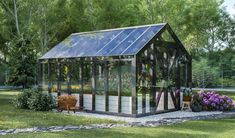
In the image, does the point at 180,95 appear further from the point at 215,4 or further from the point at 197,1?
the point at 215,4

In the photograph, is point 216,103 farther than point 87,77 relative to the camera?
Yes

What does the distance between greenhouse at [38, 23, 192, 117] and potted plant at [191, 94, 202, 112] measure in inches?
27.6

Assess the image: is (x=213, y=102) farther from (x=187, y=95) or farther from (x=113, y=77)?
(x=113, y=77)

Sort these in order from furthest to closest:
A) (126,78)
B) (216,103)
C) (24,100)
Answer: (24,100) < (216,103) < (126,78)

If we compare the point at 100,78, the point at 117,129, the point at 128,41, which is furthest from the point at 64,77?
the point at 117,129

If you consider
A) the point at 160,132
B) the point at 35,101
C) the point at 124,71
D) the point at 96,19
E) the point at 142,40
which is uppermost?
the point at 96,19

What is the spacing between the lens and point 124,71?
14039mm

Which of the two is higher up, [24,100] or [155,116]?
[24,100]

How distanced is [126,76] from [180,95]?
3.36 metres

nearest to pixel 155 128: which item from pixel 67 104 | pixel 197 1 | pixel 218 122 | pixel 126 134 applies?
pixel 126 134

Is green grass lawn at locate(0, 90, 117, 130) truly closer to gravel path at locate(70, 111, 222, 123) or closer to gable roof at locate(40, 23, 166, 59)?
gravel path at locate(70, 111, 222, 123)

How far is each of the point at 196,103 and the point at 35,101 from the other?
6.67 meters

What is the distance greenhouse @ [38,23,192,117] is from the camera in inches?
550

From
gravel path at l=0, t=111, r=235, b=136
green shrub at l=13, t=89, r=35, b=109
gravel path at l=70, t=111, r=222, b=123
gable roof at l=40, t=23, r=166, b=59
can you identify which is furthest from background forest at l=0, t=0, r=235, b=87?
gravel path at l=0, t=111, r=235, b=136
